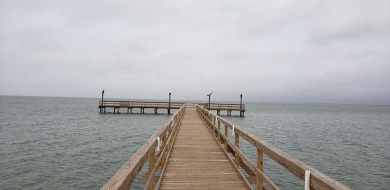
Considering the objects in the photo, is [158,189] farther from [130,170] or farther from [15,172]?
[15,172]

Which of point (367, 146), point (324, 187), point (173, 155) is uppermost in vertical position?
point (324, 187)

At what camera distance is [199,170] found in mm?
6219

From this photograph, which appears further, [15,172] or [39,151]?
[39,151]

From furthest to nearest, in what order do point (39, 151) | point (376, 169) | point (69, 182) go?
point (39, 151), point (376, 169), point (69, 182)

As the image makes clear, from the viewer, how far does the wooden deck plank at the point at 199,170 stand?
514cm

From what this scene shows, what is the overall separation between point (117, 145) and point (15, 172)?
25.7ft

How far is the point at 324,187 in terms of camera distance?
7.63 feet

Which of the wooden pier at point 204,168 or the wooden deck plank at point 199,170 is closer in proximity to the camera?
the wooden pier at point 204,168

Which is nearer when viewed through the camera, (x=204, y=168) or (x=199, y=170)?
(x=199, y=170)

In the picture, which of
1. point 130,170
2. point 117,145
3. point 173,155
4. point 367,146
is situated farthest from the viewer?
point 367,146

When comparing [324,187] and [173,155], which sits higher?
[324,187]

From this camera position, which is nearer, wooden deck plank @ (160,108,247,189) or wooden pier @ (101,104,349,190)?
wooden pier @ (101,104,349,190)

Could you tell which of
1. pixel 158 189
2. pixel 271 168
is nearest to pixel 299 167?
pixel 158 189

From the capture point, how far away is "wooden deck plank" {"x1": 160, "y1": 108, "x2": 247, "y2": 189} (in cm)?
514
